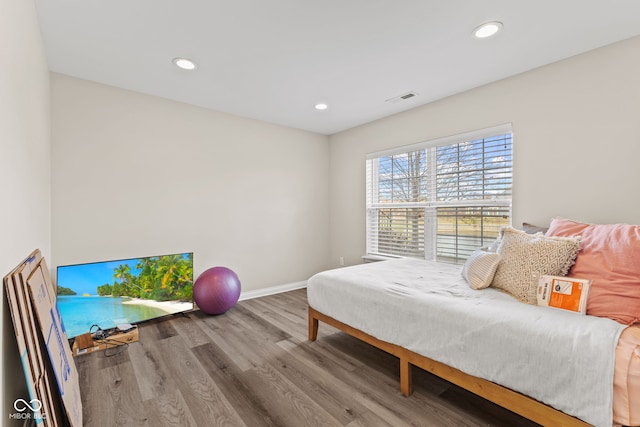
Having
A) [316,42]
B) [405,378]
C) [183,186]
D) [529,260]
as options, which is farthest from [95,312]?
[529,260]

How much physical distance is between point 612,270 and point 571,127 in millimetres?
1332

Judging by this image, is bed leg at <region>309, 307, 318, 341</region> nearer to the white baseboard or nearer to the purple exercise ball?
the purple exercise ball

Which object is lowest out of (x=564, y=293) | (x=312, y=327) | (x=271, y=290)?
(x=271, y=290)

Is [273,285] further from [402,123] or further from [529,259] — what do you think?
[529,259]

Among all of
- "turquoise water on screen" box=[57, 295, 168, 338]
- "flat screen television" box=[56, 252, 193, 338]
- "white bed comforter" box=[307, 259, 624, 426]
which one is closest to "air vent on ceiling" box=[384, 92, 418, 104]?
"white bed comforter" box=[307, 259, 624, 426]

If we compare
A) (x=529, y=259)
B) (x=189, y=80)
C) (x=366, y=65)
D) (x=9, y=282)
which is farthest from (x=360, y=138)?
(x=9, y=282)

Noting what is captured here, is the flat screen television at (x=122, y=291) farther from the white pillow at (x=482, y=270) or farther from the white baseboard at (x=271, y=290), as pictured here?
the white pillow at (x=482, y=270)

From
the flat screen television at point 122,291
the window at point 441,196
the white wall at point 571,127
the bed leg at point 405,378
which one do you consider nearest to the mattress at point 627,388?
the bed leg at point 405,378

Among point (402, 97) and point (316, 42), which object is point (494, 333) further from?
point (402, 97)

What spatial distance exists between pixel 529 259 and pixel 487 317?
1.97 feet

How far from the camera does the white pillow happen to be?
2.01 metres

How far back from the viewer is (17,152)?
51.8 inches

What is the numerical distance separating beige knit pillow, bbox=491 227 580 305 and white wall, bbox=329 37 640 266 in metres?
0.71

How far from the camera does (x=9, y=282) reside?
1157 millimetres
